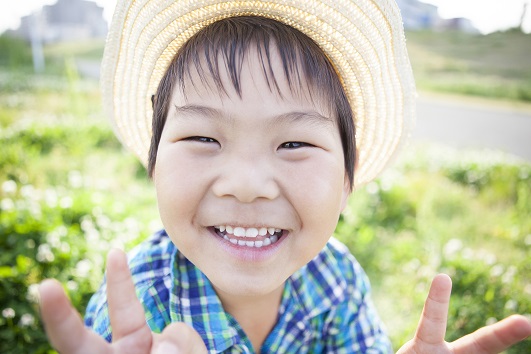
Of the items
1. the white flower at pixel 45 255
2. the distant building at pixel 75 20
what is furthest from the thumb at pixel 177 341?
the distant building at pixel 75 20

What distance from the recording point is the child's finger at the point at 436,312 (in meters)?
1.13

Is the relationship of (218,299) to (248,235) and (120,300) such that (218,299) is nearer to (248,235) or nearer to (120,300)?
(248,235)

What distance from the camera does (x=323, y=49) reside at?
4.31 feet

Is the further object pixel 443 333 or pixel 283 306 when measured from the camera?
pixel 283 306

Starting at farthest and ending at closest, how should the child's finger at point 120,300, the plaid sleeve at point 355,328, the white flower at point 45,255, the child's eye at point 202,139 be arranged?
1. the white flower at point 45,255
2. the plaid sleeve at point 355,328
3. the child's eye at point 202,139
4. the child's finger at point 120,300

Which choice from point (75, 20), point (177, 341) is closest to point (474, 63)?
point (75, 20)

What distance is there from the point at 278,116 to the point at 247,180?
0.63 feet

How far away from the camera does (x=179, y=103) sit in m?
1.24

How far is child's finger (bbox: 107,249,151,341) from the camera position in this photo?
0.92m

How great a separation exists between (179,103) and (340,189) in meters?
0.53

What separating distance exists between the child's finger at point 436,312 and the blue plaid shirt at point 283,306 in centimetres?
58

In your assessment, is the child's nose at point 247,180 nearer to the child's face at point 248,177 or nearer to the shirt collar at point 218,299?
the child's face at point 248,177

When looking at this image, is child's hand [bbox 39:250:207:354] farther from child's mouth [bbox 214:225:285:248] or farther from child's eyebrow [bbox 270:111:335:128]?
child's eyebrow [bbox 270:111:335:128]

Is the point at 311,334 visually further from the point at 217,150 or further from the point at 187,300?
the point at 217,150
